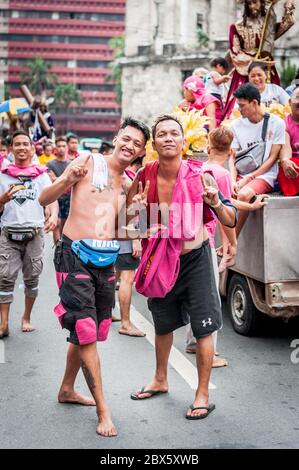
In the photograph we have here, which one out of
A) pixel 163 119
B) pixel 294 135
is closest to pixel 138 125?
pixel 163 119

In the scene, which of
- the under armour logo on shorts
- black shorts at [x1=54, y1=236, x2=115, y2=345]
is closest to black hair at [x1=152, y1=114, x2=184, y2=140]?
black shorts at [x1=54, y1=236, x2=115, y2=345]

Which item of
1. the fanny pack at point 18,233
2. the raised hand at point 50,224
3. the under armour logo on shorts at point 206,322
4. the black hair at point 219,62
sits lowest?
the under armour logo on shorts at point 206,322

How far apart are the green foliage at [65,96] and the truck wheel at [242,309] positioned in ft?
303

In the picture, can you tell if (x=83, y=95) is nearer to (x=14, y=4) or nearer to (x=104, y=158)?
(x=14, y=4)

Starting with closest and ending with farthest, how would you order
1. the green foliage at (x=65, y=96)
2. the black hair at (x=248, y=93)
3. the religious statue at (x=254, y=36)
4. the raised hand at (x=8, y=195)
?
1. the raised hand at (x=8, y=195)
2. the black hair at (x=248, y=93)
3. the religious statue at (x=254, y=36)
4. the green foliage at (x=65, y=96)

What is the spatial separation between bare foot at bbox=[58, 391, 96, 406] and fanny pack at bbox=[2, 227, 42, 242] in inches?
86.3

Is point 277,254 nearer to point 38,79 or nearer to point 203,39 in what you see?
point 203,39

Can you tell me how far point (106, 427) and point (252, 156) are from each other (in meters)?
3.43

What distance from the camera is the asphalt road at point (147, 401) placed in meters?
4.10

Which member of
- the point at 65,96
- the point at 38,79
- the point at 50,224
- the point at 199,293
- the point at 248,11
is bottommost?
the point at 199,293

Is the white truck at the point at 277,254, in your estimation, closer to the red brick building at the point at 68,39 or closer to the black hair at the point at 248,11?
the black hair at the point at 248,11

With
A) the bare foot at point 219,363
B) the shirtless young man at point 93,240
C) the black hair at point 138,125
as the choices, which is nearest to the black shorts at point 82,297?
the shirtless young man at point 93,240

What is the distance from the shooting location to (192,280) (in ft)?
15.1

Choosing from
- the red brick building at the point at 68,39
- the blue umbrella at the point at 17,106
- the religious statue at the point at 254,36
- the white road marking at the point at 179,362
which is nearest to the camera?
the white road marking at the point at 179,362
